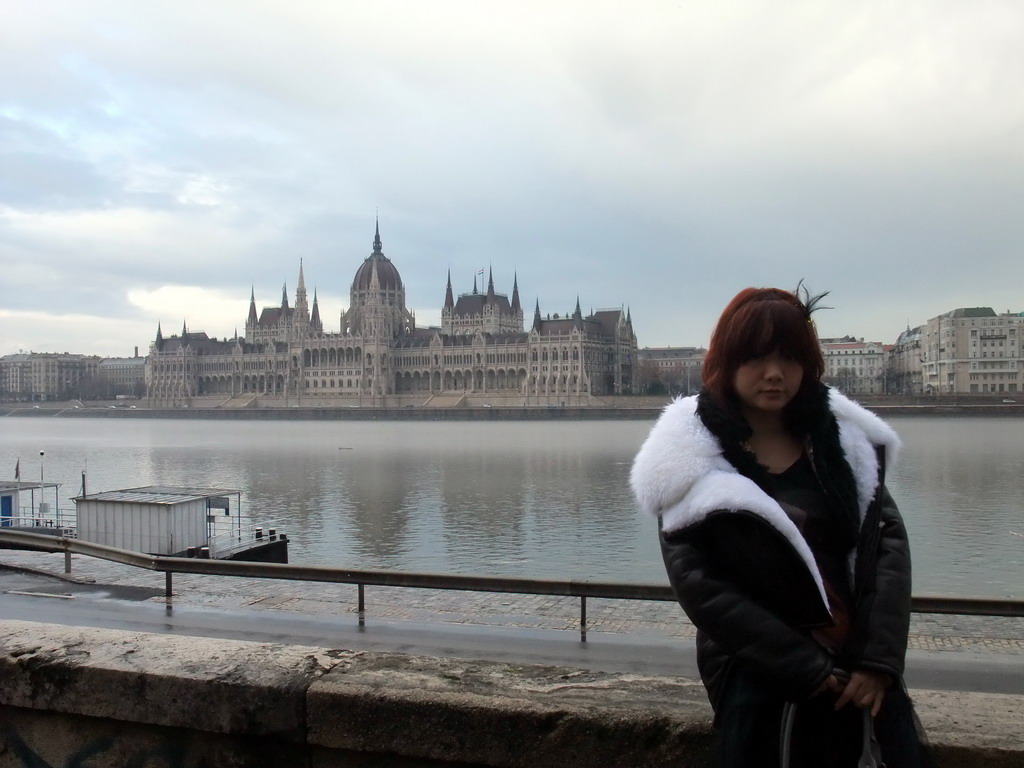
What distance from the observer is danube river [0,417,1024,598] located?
55.7ft

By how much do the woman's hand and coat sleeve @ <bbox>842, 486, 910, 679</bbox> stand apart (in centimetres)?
2

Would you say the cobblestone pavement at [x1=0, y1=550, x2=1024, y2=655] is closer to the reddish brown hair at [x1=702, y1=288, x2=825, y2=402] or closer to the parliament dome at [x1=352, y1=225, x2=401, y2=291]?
the reddish brown hair at [x1=702, y1=288, x2=825, y2=402]

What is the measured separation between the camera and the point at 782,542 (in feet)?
6.48

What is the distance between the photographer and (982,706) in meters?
2.23

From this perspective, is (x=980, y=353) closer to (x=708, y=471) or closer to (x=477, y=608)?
(x=477, y=608)

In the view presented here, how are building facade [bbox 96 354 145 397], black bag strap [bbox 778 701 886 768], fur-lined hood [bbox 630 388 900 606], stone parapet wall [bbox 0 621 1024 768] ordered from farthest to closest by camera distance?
1. building facade [bbox 96 354 145 397]
2. stone parapet wall [bbox 0 621 1024 768]
3. fur-lined hood [bbox 630 388 900 606]
4. black bag strap [bbox 778 701 886 768]

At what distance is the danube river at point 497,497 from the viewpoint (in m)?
17.0

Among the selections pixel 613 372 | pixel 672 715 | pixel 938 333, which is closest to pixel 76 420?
pixel 613 372

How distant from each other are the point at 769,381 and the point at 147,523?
48.0 feet

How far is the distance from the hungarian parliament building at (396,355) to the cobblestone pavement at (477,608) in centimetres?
9315

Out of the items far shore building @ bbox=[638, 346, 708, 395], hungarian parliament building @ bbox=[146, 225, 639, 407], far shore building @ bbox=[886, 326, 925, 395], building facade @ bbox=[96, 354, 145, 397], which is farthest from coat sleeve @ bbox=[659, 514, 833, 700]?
building facade @ bbox=[96, 354, 145, 397]

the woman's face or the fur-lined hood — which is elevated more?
the woman's face

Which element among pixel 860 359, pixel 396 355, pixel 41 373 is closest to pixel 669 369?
pixel 860 359

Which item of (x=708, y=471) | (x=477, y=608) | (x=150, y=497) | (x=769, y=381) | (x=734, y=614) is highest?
(x=769, y=381)
